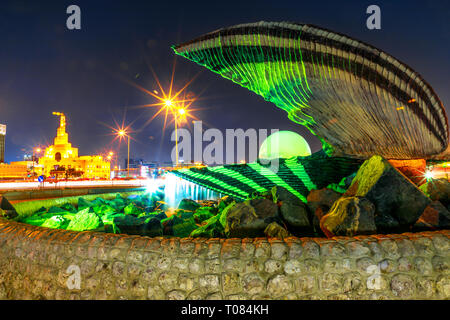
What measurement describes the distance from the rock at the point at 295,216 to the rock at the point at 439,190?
9.09ft

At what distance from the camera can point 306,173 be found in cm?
648

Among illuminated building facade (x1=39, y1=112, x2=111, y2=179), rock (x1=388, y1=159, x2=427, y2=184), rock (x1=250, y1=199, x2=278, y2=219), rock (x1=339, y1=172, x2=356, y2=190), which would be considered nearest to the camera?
rock (x1=250, y1=199, x2=278, y2=219)

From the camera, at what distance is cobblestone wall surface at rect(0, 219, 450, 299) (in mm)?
2951

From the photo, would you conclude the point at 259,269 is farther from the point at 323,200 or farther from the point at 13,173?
the point at 13,173

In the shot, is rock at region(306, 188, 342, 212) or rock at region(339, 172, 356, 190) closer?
rock at region(306, 188, 342, 212)

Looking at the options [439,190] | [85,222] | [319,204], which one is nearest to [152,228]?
[85,222]

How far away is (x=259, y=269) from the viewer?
9.87 feet

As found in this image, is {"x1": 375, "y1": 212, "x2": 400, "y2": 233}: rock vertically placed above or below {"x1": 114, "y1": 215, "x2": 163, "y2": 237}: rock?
above

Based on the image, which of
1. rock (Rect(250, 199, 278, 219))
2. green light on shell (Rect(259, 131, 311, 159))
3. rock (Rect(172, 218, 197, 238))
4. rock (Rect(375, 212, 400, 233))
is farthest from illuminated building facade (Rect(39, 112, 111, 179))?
rock (Rect(375, 212, 400, 233))

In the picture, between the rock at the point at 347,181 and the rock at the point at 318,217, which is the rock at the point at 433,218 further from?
the rock at the point at 347,181

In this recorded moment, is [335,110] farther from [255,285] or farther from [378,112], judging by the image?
[255,285]

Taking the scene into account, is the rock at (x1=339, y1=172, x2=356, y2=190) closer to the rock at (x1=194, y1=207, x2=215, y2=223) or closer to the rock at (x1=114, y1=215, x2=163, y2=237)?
the rock at (x1=194, y1=207, x2=215, y2=223)

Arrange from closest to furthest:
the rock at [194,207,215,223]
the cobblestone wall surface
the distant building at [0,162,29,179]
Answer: the cobblestone wall surface → the rock at [194,207,215,223] → the distant building at [0,162,29,179]

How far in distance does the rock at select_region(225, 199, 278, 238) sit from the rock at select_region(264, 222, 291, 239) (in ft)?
0.61
